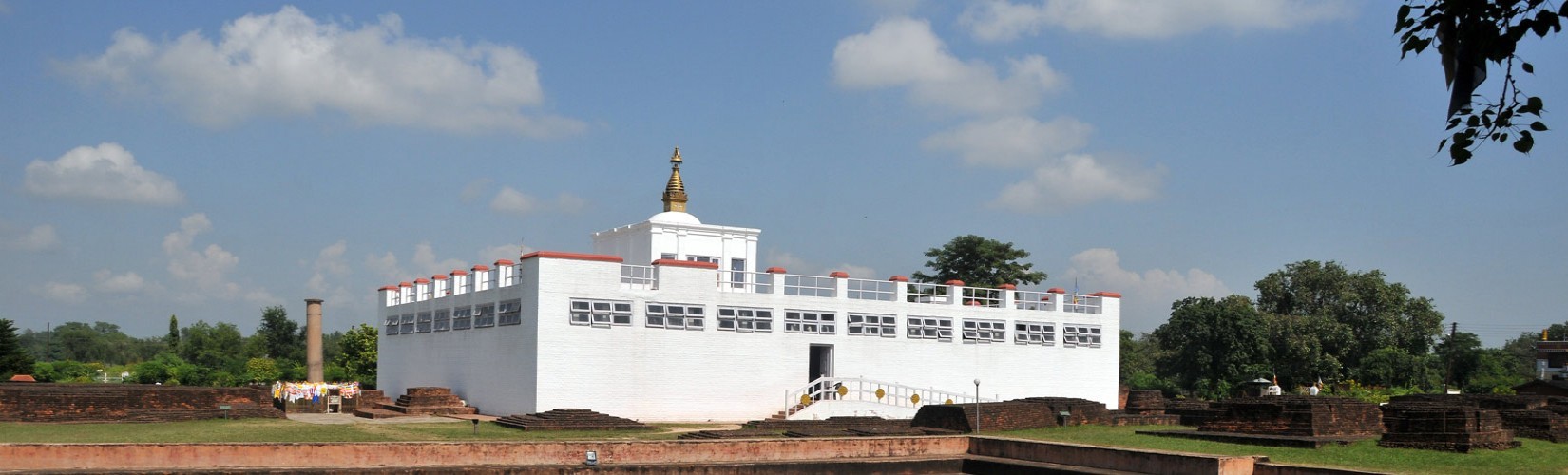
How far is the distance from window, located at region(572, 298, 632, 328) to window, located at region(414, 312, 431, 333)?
8.20 meters

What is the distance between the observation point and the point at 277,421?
95.1ft

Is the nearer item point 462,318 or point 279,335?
point 462,318

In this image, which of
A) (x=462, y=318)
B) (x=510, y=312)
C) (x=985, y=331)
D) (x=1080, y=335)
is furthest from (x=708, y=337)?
(x=1080, y=335)

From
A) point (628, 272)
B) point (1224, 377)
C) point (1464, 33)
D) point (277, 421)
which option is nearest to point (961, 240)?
point (1224, 377)

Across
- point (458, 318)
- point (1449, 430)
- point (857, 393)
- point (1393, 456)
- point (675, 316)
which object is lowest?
point (857, 393)

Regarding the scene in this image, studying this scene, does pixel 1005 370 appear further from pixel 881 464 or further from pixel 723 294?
pixel 881 464

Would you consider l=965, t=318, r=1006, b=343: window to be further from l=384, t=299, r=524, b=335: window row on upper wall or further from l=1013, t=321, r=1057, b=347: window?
l=384, t=299, r=524, b=335: window row on upper wall

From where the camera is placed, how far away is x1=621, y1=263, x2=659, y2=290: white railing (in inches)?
1289

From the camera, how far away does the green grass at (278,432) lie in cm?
2341

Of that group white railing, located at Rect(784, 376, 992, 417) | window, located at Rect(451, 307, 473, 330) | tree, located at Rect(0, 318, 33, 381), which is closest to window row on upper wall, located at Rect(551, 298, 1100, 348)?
white railing, located at Rect(784, 376, 992, 417)

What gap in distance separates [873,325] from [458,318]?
36.7 feet

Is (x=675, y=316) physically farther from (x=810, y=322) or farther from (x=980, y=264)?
(x=980, y=264)

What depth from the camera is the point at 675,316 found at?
109 feet

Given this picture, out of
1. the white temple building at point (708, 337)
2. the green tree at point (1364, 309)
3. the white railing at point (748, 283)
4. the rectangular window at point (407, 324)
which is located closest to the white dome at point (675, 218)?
the white temple building at point (708, 337)
